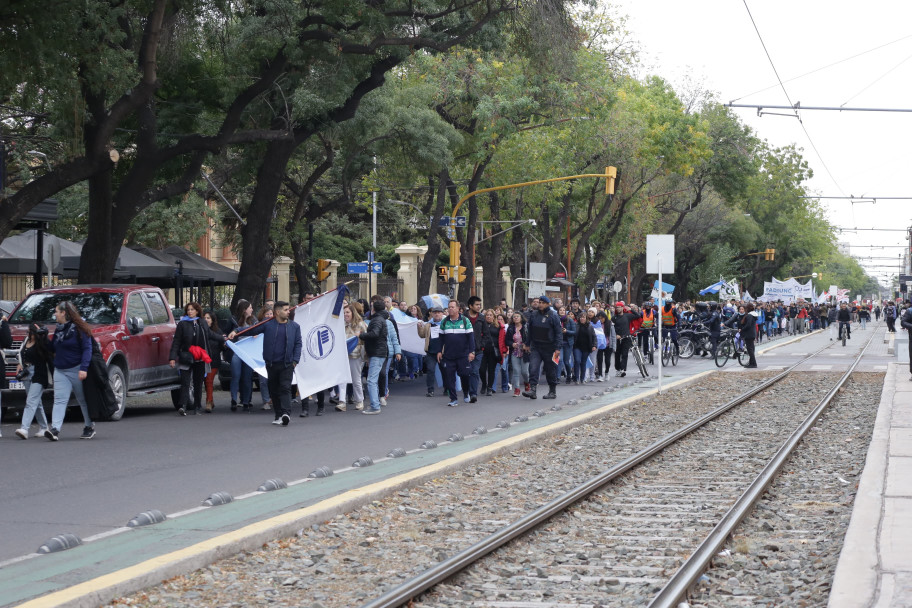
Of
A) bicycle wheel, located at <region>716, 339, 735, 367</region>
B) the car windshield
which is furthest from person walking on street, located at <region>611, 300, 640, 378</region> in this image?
the car windshield

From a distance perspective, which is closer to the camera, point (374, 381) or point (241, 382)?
point (374, 381)

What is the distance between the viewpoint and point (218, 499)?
30.9 feet

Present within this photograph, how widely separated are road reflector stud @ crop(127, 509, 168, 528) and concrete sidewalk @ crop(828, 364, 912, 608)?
4.67 meters

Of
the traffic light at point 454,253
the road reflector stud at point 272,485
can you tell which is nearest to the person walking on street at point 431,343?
the road reflector stud at point 272,485

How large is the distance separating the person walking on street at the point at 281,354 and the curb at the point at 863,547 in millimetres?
7446

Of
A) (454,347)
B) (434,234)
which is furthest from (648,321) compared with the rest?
(454,347)

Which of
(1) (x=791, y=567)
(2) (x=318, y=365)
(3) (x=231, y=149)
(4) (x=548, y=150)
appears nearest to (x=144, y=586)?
(1) (x=791, y=567)

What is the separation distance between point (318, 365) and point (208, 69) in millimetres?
10084

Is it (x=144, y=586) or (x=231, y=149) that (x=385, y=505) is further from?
(x=231, y=149)

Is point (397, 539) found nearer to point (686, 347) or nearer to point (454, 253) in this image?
point (454, 253)

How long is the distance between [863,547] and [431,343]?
1340 centimetres

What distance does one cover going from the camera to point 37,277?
75.9 ft

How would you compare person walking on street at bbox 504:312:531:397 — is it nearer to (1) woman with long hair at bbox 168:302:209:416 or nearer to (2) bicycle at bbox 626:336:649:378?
(1) woman with long hair at bbox 168:302:209:416

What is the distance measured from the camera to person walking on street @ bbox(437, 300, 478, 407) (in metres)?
19.0
